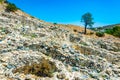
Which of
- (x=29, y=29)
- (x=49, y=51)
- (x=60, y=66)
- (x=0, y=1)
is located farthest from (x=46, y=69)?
(x=0, y=1)

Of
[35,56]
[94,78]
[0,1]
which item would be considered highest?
[0,1]

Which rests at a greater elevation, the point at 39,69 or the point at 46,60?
the point at 46,60

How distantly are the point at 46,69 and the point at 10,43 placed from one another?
592cm

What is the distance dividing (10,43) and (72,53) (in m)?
6.33

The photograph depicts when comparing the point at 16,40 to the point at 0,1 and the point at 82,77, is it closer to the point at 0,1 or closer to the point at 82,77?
the point at 82,77

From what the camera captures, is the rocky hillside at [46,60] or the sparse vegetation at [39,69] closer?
the sparse vegetation at [39,69]

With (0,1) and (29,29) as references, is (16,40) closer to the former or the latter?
(29,29)

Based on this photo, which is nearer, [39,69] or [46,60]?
[39,69]

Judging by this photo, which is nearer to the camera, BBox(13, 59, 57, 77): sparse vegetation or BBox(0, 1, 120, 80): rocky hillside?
BBox(13, 59, 57, 77): sparse vegetation

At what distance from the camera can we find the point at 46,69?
25984 millimetres

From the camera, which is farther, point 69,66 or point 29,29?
point 29,29

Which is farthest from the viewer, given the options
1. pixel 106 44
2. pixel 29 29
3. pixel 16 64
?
pixel 106 44

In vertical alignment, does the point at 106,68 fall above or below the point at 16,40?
below

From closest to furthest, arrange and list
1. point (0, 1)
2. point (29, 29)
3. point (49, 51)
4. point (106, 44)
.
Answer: point (49, 51) → point (29, 29) → point (106, 44) → point (0, 1)
